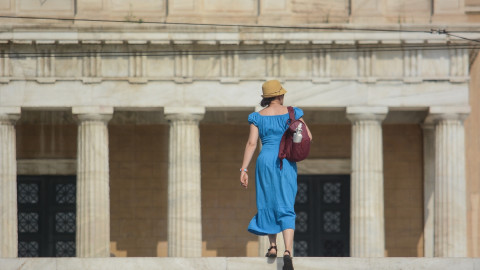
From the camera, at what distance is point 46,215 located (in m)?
48.8

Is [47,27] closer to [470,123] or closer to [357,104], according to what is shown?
[357,104]

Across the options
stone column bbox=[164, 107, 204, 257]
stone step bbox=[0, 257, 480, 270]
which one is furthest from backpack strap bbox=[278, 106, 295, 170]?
stone column bbox=[164, 107, 204, 257]

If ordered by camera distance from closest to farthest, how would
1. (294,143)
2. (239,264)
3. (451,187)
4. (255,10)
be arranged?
(239,264) → (294,143) → (451,187) → (255,10)

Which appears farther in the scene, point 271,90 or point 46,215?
point 46,215

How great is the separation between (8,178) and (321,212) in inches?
401

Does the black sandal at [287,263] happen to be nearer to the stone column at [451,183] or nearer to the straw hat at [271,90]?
the straw hat at [271,90]

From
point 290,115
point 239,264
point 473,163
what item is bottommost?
point 239,264

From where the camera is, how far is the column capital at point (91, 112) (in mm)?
44250

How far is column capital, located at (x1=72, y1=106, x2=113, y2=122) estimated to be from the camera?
1742 inches

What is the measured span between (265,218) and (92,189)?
20.9 metres

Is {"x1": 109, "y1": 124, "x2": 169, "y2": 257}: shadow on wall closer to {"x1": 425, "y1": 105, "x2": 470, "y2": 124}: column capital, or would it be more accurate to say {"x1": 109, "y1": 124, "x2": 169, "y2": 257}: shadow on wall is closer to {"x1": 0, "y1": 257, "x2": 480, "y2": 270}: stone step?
{"x1": 425, "y1": 105, "x2": 470, "y2": 124}: column capital

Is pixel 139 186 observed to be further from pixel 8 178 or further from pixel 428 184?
pixel 428 184

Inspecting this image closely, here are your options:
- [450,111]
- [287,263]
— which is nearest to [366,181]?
[450,111]

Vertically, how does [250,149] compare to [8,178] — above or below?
below
